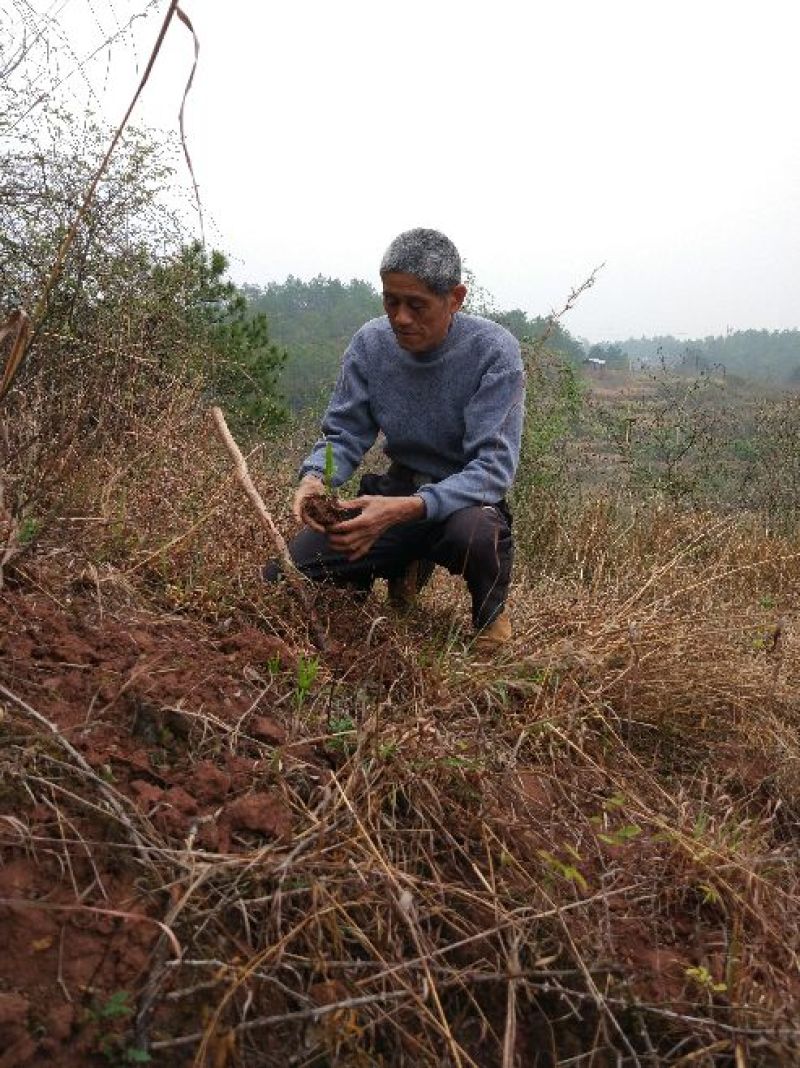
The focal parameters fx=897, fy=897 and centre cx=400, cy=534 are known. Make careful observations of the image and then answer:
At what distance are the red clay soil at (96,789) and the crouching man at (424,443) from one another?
569mm

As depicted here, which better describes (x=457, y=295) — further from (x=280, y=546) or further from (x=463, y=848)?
(x=463, y=848)

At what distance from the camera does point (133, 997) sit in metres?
1.22

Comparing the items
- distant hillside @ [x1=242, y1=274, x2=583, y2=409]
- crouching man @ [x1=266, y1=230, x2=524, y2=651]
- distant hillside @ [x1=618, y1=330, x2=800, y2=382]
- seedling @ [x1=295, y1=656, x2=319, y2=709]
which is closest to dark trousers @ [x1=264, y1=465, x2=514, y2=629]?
crouching man @ [x1=266, y1=230, x2=524, y2=651]

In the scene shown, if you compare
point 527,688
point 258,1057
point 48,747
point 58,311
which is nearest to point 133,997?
point 258,1057

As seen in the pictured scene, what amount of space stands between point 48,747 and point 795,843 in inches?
68.6

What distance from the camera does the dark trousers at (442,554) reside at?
2.58 metres

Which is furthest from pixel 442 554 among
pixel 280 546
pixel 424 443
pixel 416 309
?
pixel 416 309

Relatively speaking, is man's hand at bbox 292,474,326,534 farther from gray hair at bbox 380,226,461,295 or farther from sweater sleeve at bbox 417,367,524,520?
gray hair at bbox 380,226,461,295

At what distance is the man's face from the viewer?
2.54 m

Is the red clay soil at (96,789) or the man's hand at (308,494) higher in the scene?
the man's hand at (308,494)

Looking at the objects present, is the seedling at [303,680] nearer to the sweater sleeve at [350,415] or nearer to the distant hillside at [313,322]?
the sweater sleeve at [350,415]

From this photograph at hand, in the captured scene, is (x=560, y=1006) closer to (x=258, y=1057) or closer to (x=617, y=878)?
(x=617, y=878)

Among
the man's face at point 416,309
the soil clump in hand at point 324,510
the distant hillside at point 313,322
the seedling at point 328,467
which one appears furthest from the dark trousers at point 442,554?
the distant hillside at point 313,322

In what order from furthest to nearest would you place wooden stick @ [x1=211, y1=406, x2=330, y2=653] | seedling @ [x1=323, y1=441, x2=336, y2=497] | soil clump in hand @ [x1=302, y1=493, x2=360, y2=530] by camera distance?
soil clump in hand @ [x1=302, y1=493, x2=360, y2=530], wooden stick @ [x1=211, y1=406, x2=330, y2=653], seedling @ [x1=323, y1=441, x2=336, y2=497]
